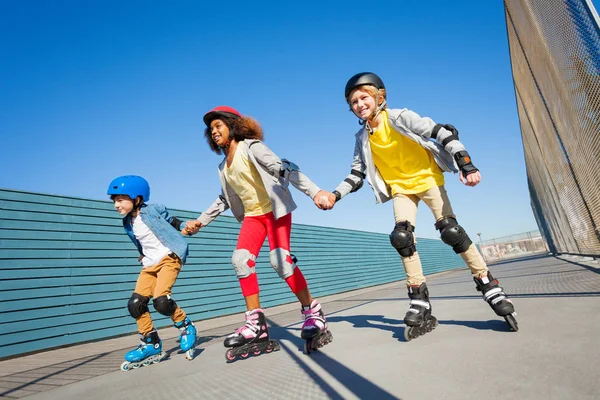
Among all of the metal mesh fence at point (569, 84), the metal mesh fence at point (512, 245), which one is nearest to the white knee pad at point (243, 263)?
the metal mesh fence at point (569, 84)

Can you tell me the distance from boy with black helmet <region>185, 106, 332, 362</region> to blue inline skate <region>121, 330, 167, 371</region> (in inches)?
35.5

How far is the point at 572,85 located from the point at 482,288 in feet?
6.92

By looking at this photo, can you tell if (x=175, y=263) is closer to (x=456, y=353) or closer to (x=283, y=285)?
(x=456, y=353)

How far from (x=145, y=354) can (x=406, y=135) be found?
265 cm

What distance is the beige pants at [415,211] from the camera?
7.22 ft

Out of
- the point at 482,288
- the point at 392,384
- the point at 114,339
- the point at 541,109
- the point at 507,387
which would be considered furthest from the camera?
the point at 114,339


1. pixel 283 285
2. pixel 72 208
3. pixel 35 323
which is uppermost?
pixel 72 208

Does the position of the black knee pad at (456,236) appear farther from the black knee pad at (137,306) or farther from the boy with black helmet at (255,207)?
the black knee pad at (137,306)

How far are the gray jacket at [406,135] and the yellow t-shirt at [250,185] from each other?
615 millimetres

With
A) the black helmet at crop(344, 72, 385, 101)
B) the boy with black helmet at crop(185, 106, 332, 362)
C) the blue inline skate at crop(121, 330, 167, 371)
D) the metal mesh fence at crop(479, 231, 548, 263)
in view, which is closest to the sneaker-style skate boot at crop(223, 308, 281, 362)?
the boy with black helmet at crop(185, 106, 332, 362)

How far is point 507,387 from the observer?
99 cm

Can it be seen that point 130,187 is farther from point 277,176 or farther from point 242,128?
point 277,176

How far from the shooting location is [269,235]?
265cm

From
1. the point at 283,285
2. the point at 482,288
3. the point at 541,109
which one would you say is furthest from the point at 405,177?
the point at 283,285
